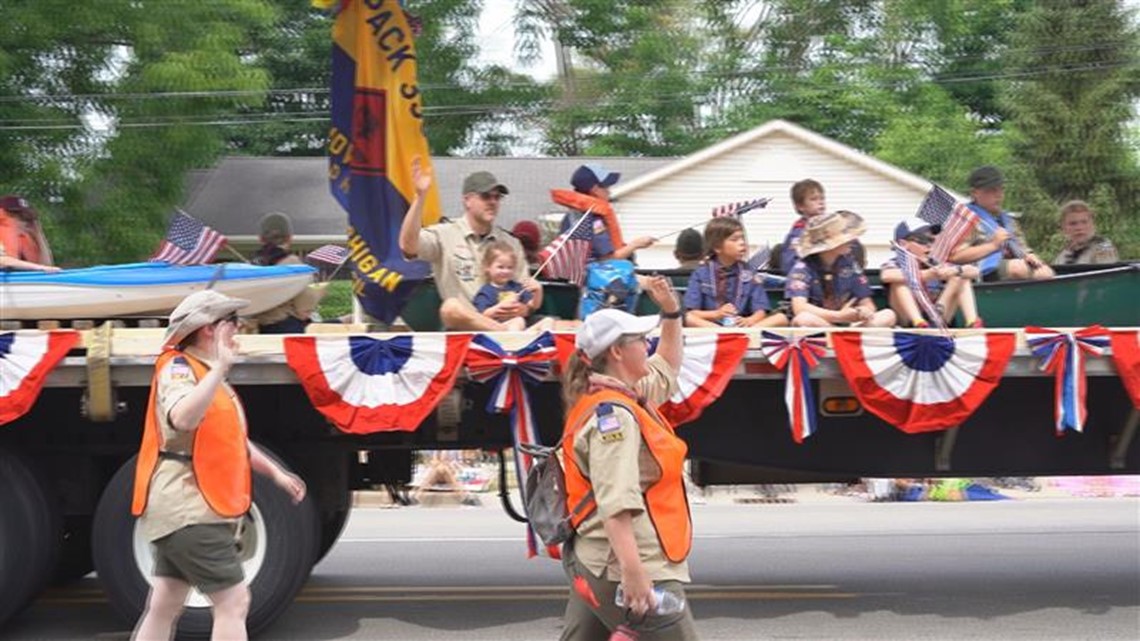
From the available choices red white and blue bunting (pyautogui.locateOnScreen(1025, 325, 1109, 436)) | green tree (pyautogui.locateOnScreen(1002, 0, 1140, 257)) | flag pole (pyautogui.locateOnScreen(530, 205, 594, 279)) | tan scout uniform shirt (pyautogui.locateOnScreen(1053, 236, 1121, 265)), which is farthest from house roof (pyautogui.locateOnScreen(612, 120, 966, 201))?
red white and blue bunting (pyautogui.locateOnScreen(1025, 325, 1109, 436))

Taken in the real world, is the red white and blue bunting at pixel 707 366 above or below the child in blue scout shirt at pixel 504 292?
below

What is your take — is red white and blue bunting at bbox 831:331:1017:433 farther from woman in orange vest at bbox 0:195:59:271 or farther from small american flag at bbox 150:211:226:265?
woman in orange vest at bbox 0:195:59:271

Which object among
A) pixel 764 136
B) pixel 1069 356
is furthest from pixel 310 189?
pixel 1069 356

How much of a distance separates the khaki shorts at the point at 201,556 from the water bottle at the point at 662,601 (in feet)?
6.21

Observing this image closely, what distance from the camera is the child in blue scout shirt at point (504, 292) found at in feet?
30.3

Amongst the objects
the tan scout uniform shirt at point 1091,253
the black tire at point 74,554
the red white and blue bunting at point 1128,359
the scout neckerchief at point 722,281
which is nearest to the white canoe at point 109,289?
the black tire at point 74,554

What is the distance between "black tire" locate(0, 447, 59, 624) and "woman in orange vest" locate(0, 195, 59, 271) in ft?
3.74

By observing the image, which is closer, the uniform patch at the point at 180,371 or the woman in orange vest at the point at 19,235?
the uniform patch at the point at 180,371

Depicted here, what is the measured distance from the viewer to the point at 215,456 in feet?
22.0

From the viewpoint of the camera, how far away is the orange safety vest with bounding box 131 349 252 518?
667 centimetres

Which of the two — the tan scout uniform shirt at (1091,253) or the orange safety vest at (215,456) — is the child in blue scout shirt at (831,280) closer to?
the tan scout uniform shirt at (1091,253)

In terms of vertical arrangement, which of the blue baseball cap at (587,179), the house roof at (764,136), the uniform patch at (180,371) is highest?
the house roof at (764,136)

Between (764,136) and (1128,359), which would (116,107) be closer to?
(764,136)

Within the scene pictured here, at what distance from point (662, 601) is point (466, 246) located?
434 centimetres
